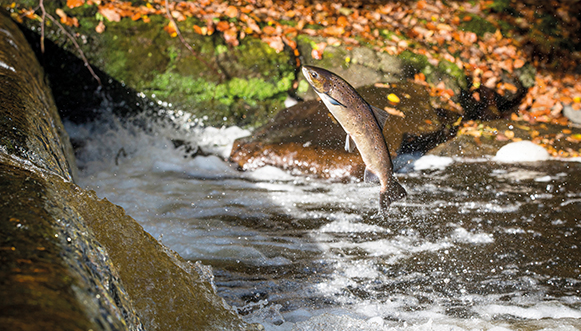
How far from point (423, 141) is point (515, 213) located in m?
1.90

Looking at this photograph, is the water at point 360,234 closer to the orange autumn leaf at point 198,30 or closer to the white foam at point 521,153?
the white foam at point 521,153

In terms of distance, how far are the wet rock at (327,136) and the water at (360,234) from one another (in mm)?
A: 250

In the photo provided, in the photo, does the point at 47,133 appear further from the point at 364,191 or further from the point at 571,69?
the point at 571,69

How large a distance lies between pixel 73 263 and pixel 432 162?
18.9 ft

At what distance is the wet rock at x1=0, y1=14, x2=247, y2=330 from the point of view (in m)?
1.33

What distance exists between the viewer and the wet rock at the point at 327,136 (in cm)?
601

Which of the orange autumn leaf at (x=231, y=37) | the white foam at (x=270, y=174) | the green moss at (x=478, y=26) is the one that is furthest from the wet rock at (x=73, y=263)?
the green moss at (x=478, y=26)

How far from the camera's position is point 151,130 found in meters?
6.88

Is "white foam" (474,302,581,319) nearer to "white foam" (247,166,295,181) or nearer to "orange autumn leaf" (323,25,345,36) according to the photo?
"white foam" (247,166,295,181)

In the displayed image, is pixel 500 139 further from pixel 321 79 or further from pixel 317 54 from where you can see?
pixel 321 79

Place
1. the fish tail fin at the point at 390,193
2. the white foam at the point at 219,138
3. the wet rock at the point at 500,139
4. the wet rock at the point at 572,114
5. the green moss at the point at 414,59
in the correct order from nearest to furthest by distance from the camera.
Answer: the fish tail fin at the point at 390,193
the wet rock at the point at 500,139
the white foam at the point at 219,138
the green moss at the point at 414,59
the wet rock at the point at 572,114

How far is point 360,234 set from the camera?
4516mm

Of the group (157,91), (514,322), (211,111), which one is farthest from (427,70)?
(514,322)

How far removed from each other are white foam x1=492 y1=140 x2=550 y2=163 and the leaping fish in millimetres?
3775
